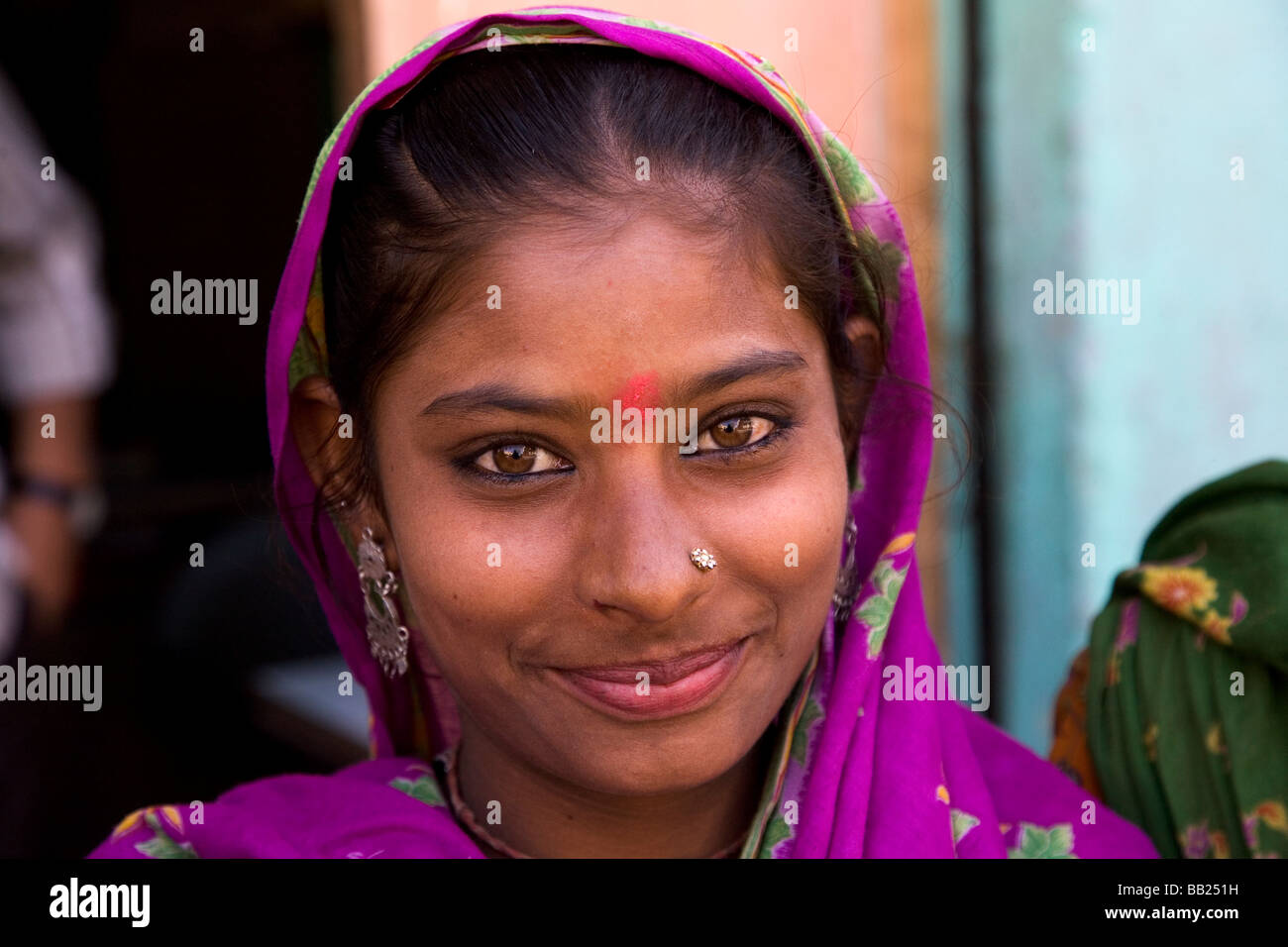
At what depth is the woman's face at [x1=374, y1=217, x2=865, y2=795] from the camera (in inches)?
45.5

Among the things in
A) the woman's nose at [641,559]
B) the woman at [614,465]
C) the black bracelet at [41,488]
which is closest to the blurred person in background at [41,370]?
the black bracelet at [41,488]

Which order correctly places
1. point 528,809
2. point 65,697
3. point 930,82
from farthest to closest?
point 65,697
point 930,82
point 528,809

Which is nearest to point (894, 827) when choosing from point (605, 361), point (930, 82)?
point (605, 361)

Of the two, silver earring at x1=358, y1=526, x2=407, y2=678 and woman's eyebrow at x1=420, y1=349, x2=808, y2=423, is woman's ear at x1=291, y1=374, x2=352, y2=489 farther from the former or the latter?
woman's eyebrow at x1=420, y1=349, x2=808, y2=423

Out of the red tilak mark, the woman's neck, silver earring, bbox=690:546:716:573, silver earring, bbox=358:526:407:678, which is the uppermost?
the red tilak mark

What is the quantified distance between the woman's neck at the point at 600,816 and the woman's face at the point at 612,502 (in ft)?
0.38

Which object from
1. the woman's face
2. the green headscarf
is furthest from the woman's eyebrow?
the green headscarf

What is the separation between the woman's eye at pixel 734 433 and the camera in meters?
1.23

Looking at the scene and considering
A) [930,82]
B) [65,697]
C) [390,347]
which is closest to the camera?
[390,347]

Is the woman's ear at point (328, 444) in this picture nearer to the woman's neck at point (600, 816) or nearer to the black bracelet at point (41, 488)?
the woman's neck at point (600, 816)

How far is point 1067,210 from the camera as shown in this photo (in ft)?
9.05
